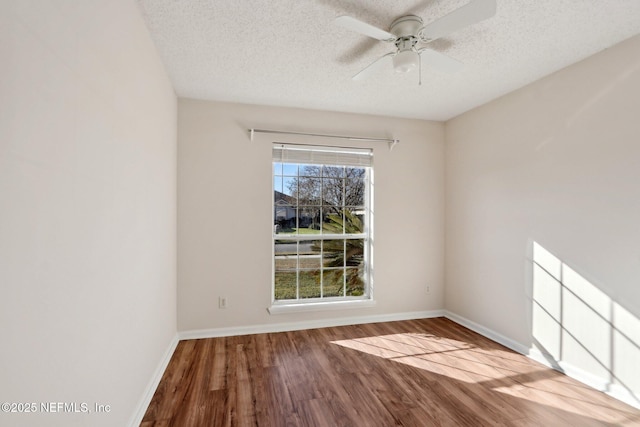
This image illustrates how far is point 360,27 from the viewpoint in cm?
164

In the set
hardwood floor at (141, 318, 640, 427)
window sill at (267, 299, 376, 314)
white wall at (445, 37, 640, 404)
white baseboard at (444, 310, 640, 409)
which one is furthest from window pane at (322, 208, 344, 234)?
white baseboard at (444, 310, 640, 409)

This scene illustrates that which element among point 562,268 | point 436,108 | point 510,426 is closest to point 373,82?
point 436,108

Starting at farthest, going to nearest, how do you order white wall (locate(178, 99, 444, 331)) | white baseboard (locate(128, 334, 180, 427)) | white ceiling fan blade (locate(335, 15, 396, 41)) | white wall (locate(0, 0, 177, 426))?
white wall (locate(178, 99, 444, 331))
white baseboard (locate(128, 334, 180, 427))
white ceiling fan blade (locate(335, 15, 396, 41))
white wall (locate(0, 0, 177, 426))

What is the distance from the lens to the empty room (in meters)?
1.00

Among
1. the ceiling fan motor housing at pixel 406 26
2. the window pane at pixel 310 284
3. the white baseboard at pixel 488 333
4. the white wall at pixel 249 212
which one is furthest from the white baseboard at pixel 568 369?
the ceiling fan motor housing at pixel 406 26

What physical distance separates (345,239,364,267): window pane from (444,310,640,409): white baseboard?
142 cm

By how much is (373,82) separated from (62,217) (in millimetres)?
2508

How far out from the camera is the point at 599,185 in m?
2.20

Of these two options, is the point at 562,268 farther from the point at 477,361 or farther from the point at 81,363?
the point at 81,363

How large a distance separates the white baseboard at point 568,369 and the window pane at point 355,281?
128 centimetres

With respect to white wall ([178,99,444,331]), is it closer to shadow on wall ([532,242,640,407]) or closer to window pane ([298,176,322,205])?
window pane ([298,176,322,205])

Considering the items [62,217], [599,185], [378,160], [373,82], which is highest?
[373,82]

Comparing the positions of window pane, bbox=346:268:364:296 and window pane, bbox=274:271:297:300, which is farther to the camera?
window pane, bbox=346:268:364:296

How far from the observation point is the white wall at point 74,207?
771mm
